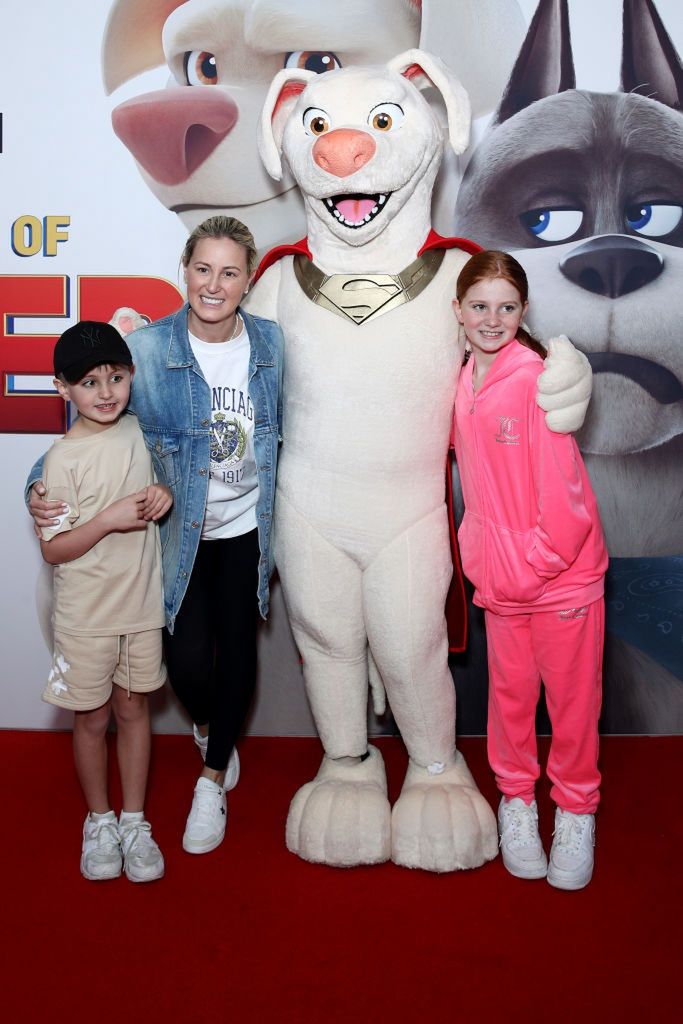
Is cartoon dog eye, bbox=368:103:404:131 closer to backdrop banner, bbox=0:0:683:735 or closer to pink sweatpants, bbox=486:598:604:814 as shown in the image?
backdrop banner, bbox=0:0:683:735

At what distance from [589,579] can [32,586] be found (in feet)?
5.47

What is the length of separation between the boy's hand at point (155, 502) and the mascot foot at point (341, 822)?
0.77m

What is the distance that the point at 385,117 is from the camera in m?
2.07

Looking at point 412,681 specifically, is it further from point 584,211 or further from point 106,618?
point 584,211

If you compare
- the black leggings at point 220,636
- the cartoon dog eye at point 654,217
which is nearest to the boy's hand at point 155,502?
the black leggings at point 220,636

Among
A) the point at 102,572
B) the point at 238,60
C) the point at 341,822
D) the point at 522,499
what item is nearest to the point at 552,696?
the point at 522,499

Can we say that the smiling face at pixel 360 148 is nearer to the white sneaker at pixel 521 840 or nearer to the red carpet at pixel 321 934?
the white sneaker at pixel 521 840

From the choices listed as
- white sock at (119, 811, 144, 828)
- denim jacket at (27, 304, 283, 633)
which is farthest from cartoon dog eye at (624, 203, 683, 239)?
white sock at (119, 811, 144, 828)

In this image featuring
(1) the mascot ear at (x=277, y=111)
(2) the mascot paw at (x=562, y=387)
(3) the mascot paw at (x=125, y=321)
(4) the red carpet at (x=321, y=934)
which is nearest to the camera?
(4) the red carpet at (x=321, y=934)

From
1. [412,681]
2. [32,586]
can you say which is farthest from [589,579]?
[32,586]

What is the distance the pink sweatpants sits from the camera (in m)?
2.03

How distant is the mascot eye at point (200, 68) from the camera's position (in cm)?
261

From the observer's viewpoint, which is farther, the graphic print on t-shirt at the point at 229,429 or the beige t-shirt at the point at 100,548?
the graphic print on t-shirt at the point at 229,429

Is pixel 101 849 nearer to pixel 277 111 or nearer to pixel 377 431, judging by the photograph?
pixel 377 431
